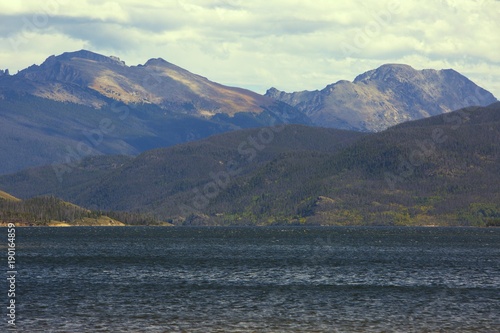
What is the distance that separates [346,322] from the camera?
326 ft

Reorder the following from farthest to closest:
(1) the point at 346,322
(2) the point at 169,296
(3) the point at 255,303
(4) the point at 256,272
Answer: (4) the point at 256,272, (2) the point at 169,296, (3) the point at 255,303, (1) the point at 346,322

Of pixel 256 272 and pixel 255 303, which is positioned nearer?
pixel 255 303

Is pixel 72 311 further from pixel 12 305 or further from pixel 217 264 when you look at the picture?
pixel 217 264

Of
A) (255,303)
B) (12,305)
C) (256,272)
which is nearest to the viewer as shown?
(12,305)

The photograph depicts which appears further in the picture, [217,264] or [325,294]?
[217,264]

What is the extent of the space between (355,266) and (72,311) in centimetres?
10014

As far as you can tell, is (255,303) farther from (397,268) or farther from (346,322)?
(397,268)

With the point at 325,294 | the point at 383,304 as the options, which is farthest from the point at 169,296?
Result: the point at 383,304

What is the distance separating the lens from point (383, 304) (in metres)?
116

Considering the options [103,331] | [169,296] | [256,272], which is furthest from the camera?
[256,272]

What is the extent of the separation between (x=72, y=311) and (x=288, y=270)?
78.6 m

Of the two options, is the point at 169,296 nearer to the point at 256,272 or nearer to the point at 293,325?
the point at 293,325

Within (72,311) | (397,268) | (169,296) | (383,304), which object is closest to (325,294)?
(383,304)

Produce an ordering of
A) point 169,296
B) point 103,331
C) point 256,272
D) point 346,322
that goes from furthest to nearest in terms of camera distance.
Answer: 1. point 256,272
2. point 169,296
3. point 346,322
4. point 103,331
